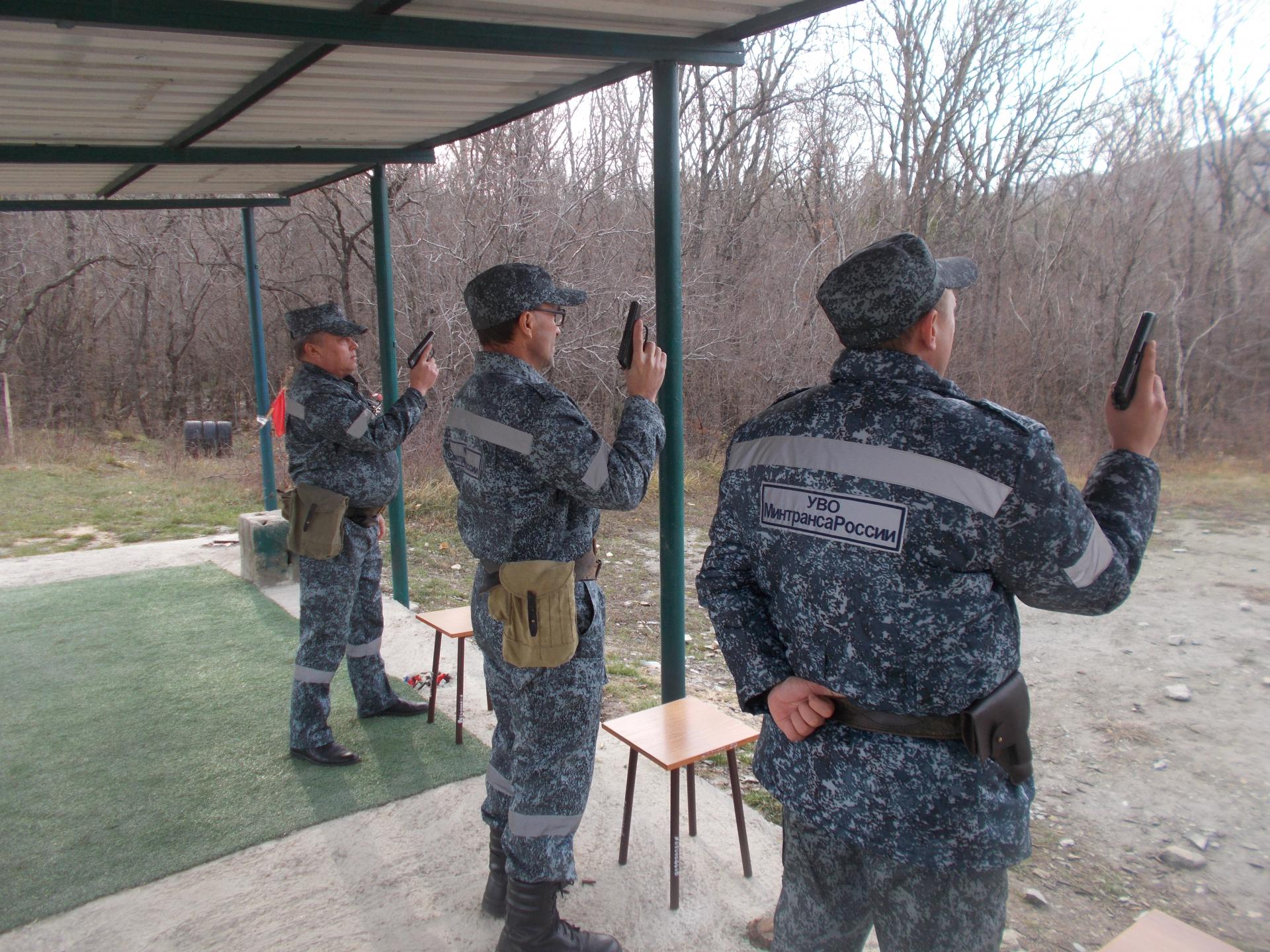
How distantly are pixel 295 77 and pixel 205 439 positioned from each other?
12.6 meters

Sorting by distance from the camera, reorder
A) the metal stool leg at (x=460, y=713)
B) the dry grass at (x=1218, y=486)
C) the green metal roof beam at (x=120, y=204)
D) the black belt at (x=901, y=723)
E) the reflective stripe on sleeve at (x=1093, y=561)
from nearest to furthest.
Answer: the reflective stripe on sleeve at (x=1093, y=561)
the black belt at (x=901, y=723)
the metal stool leg at (x=460, y=713)
the green metal roof beam at (x=120, y=204)
the dry grass at (x=1218, y=486)

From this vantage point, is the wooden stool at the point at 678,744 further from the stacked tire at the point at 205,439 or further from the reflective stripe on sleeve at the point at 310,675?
the stacked tire at the point at 205,439

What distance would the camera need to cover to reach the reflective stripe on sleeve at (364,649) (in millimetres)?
3887

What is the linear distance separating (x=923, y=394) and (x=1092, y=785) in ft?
10.9

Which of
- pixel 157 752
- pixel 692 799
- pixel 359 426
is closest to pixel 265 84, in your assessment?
pixel 359 426

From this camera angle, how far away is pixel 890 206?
1092 centimetres

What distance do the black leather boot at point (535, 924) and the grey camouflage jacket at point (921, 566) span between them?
1.10 metres

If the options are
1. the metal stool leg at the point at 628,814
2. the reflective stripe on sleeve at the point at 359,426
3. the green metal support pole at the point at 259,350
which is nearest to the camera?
the metal stool leg at the point at 628,814

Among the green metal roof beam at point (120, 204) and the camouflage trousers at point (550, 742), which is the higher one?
the green metal roof beam at point (120, 204)

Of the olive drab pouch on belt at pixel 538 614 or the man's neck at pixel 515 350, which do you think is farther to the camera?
the man's neck at pixel 515 350

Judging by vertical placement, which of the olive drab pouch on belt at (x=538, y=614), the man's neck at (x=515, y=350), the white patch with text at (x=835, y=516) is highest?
the man's neck at (x=515, y=350)

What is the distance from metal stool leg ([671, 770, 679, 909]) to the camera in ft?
8.36


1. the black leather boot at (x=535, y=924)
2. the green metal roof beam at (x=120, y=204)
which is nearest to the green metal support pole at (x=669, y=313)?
the black leather boot at (x=535, y=924)

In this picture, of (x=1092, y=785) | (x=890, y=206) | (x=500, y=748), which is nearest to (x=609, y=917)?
(x=500, y=748)
